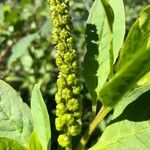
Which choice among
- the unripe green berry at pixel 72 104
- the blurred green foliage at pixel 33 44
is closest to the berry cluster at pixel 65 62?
the unripe green berry at pixel 72 104

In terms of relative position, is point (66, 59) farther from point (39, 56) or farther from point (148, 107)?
point (39, 56)

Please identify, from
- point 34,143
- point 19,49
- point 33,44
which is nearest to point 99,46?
point 34,143

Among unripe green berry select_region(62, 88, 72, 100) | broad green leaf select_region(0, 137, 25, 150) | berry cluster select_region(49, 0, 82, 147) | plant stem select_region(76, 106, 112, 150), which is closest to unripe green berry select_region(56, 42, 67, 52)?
berry cluster select_region(49, 0, 82, 147)

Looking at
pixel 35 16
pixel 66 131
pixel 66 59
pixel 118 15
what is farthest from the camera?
pixel 35 16

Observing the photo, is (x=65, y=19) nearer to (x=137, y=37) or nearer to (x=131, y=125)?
(x=137, y=37)

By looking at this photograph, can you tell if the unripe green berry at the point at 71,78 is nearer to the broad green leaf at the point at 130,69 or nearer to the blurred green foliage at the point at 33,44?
the broad green leaf at the point at 130,69

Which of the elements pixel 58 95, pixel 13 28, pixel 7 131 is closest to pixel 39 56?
pixel 13 28
